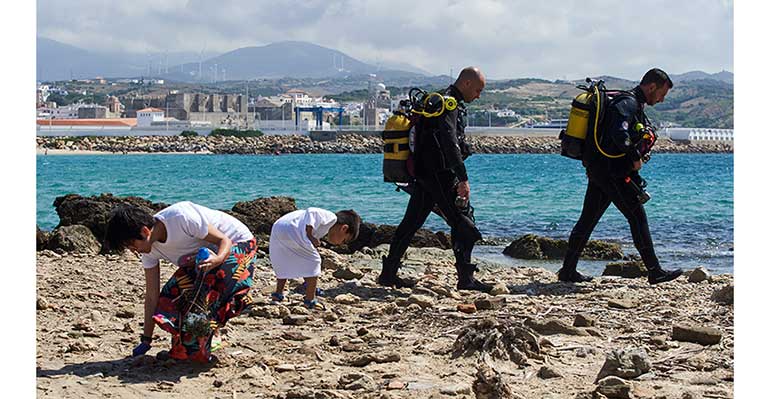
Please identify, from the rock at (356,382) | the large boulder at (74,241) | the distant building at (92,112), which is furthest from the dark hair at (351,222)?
the distant building at (92,112)

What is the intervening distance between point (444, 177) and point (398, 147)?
1.48 ft

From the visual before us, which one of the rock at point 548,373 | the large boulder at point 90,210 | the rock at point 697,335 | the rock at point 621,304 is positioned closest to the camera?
the rock at point 548,373

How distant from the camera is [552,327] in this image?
6.54 m

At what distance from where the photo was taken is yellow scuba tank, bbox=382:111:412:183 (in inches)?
335

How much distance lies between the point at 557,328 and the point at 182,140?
11183cm

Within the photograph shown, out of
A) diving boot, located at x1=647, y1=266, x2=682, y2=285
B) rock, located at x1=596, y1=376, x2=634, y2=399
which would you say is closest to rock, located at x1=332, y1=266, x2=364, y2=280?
diving boot, located at x1=647, y1=266, x2=682, y2=285

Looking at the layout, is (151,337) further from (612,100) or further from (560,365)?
(612,100)

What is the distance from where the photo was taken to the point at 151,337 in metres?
5.96

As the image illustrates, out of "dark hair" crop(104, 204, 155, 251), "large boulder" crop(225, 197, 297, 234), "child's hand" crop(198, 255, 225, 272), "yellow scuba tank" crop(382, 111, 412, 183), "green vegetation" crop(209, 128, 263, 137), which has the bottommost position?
"large boulder" crop(225, 197, 297, 234)

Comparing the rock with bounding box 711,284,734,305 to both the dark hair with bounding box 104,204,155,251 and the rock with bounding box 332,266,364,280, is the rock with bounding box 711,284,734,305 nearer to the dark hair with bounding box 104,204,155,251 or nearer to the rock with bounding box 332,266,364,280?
the rock with bounding box 332,266,364,280

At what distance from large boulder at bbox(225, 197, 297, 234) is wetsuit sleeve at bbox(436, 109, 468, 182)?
19.2 ft

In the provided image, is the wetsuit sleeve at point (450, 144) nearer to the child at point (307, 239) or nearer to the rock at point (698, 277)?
the child at point (307, 239)

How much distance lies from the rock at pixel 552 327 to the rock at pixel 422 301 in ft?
4.01

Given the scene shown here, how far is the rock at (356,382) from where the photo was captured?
5.33 m
